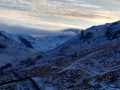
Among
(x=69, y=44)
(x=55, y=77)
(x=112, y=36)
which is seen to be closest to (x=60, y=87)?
(x=55, y=77)

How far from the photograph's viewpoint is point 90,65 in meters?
66.6

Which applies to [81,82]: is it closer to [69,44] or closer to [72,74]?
[72,74]

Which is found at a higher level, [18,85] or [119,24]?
[119,24]

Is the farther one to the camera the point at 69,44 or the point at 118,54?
the point at 69,44

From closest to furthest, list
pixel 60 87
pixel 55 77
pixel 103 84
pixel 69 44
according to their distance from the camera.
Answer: pixel 103 84 < pixel 60 87 < pixel 55 77 < pixel 69 44

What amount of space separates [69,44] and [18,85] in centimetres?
10940

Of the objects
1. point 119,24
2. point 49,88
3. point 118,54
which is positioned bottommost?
point 49,88

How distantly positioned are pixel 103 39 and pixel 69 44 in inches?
1356

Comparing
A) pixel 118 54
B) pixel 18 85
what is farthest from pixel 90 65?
pixel 18 85

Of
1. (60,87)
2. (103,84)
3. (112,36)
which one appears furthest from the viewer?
(112,36)

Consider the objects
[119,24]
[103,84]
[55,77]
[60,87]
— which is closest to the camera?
[103,84]

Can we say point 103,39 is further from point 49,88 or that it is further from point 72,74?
point 49,88

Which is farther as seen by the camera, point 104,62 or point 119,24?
point 119,24

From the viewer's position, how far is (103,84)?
44.5 m
